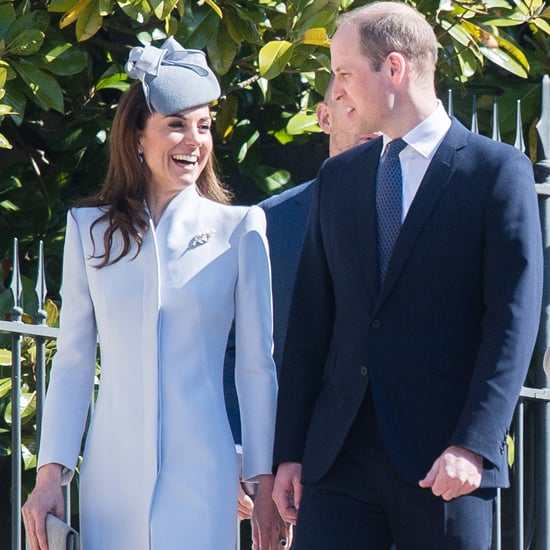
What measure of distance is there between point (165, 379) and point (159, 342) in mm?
79

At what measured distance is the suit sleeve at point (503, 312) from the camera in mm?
2797

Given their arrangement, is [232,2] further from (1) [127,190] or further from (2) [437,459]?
(2) [437,459]

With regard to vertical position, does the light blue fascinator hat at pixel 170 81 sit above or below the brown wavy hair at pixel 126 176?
above

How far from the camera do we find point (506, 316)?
2.83 m

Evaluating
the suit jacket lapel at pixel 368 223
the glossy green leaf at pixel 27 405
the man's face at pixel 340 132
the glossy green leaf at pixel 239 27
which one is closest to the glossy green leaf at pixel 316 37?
the glossy green leaf at pixel 239 27

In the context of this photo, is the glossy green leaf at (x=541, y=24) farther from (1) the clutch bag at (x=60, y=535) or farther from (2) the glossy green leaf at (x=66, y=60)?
(1) the clutch bag at (x=60, y=535)

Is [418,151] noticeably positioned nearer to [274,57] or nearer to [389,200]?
[389,200]

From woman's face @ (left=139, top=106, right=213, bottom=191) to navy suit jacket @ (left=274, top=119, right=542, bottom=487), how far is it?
0.41m

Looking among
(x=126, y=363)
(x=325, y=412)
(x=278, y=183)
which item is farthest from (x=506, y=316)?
(x=278, y=183)

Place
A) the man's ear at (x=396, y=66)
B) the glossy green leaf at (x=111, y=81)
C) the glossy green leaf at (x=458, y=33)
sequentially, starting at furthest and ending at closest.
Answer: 1. the glossy green leaf at (x=111, y=81)
2. the glossy green leaf at (x=458, y=33)
3. the man's ear at (x=396, y=66)

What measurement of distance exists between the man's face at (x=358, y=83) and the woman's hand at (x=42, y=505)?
3.22 feet

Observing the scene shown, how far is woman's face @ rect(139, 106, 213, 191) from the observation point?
129 inches

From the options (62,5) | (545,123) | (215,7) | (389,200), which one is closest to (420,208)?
(389,200)

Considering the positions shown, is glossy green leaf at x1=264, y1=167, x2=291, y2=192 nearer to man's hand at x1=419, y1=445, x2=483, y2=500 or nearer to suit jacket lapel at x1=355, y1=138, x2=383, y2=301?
suit jacket lapel at x1=355, y1=138, x2=383, y2=301
